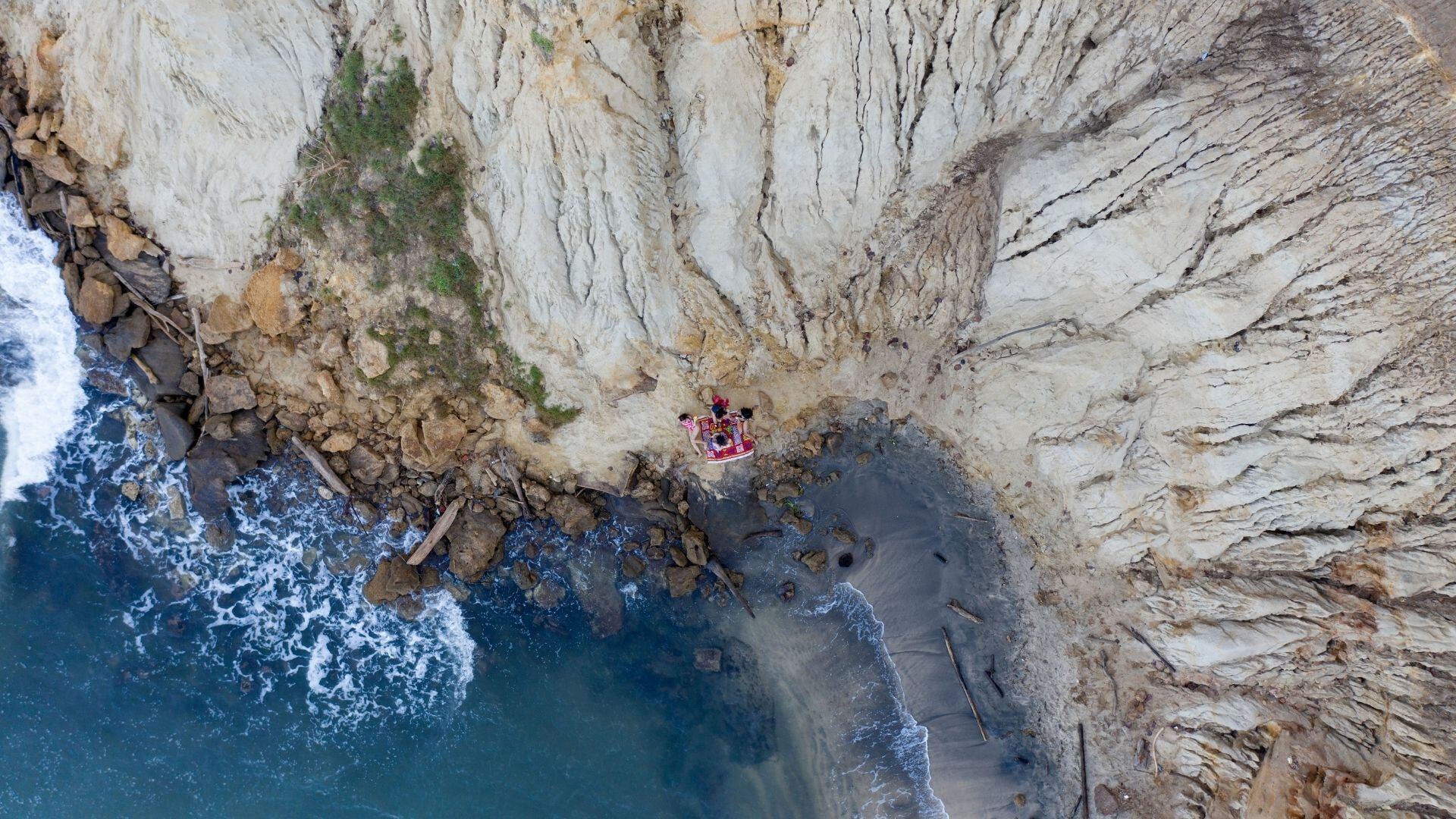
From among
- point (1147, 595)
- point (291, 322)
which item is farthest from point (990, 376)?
point (291, 322)

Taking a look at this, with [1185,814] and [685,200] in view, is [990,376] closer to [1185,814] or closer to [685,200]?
[685,200]

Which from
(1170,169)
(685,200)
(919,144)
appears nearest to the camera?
(1170,169)

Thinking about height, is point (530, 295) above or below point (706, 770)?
above

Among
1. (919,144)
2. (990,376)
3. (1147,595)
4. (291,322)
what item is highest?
(291,322)

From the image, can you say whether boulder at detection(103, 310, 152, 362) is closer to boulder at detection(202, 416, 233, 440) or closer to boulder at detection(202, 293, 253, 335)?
boulder at detection(202, 293, 253, 335)

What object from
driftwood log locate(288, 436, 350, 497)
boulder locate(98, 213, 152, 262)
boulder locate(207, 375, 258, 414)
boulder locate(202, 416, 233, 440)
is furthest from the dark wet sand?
boulder locate(98, 213, 152, 262)

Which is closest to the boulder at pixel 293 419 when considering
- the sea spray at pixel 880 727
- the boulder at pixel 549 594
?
the boulder at pixel 549 594
